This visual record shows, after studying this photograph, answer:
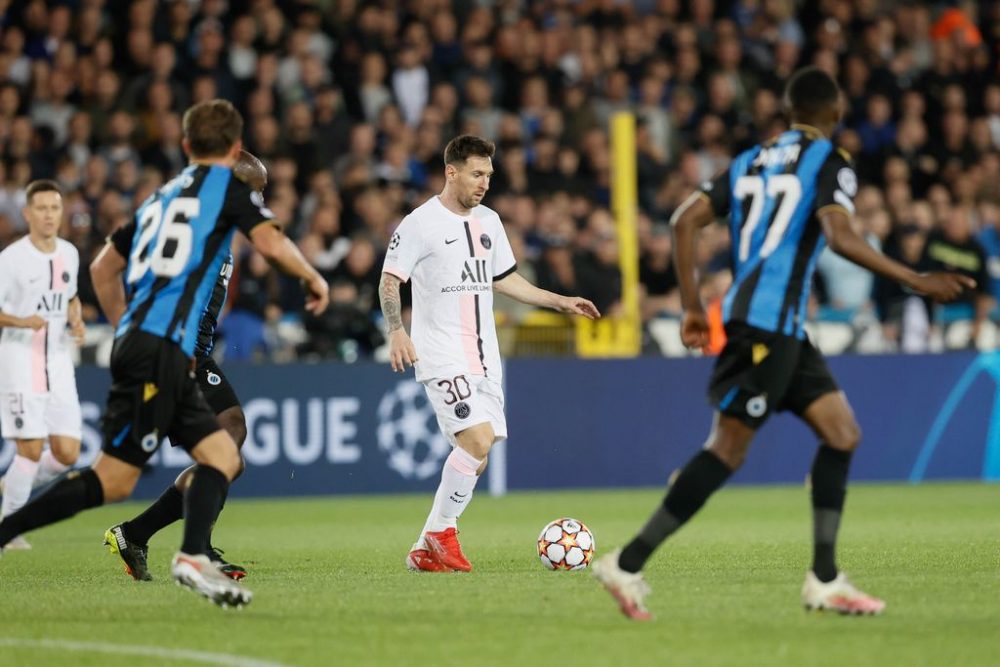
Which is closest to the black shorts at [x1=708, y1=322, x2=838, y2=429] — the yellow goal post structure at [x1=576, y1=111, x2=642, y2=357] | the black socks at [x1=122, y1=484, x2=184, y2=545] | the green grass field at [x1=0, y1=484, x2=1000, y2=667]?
the green grass field at [x1=0, y1=484, x2=1000, y2=667]

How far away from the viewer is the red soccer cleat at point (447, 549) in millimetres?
9180

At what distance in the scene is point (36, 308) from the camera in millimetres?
12000

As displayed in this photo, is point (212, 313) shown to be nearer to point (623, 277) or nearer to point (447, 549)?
point (447, 549)

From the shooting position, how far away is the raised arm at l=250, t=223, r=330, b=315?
686cm

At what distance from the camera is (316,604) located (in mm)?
7547

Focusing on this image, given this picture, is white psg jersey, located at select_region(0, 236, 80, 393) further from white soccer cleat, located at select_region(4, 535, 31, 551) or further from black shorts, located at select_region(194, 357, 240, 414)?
black shorts, located at select_region(194, 357, 240, 414)

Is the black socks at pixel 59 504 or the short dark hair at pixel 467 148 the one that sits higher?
the short dark hair at pixel 467 148

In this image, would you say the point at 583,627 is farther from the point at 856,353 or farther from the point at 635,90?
the point at 635,90

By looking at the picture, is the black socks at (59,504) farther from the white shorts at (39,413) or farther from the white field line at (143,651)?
the white shorts at (39,413)

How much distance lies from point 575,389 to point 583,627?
10.1 meters

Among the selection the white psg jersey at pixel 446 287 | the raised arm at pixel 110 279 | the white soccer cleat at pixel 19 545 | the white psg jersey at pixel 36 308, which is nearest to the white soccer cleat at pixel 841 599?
the white psg jersey at pixel 446 287

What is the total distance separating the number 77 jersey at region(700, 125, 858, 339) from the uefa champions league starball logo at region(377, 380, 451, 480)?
932 centimetres

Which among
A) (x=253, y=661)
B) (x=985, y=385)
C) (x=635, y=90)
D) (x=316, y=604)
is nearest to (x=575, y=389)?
(x=985, y=385)

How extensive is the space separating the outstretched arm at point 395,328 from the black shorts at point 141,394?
5.86 feet
